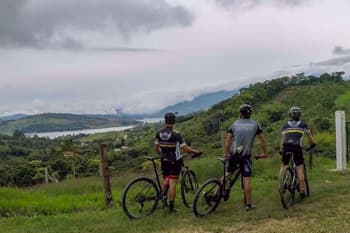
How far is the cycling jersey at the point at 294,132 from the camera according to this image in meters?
8.36

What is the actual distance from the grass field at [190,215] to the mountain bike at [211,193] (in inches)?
6.0

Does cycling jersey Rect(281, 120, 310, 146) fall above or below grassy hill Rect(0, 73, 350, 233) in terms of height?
above

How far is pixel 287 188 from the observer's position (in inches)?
319

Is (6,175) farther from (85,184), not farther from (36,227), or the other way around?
(36,227)

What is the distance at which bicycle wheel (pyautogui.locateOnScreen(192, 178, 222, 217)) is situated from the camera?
25.4 ft

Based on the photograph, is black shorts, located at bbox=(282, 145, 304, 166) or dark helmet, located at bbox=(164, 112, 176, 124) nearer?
dark helmet, located at bbox=(164, 112, 176, 124)

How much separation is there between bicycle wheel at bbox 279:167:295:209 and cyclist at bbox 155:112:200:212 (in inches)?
66.8

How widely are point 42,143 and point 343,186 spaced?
8932 centimetres

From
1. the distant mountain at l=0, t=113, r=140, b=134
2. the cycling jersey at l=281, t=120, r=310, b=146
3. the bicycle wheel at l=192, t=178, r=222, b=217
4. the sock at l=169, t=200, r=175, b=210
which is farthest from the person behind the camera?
the distant mountain at l=0, t=113, r=140, b=134

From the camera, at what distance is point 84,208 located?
33.2 feet

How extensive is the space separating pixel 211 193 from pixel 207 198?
119 mm

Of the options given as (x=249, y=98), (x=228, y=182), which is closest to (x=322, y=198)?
(x=228, y=182)

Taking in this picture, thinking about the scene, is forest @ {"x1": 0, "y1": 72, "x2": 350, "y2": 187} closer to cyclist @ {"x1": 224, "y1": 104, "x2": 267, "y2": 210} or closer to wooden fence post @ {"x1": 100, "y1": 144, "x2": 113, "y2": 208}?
wooden fence post @ {"x1": 100, "y1": 144, "x2": 113, "y2": 208}

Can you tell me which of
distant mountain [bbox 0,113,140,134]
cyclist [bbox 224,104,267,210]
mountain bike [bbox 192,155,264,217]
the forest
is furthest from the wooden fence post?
distant mountain [bbox 0,113,140,134]
